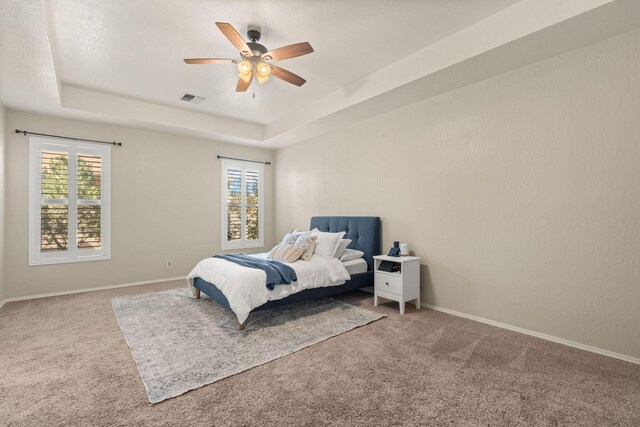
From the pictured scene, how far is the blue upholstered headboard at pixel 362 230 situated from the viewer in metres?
4.55

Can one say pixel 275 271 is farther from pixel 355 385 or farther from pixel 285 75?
pixel 285 75

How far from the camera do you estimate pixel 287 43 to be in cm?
323

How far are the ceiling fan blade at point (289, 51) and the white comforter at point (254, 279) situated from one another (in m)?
2.13

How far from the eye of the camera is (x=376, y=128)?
15.3 feet

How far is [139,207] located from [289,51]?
394 centimetres

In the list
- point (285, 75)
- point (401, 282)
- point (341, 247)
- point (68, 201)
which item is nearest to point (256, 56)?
point (285, 75)

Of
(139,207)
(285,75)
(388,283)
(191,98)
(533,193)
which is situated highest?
(191,98)

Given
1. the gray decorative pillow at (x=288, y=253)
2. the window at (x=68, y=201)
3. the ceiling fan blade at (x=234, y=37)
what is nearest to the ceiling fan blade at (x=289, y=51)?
the ceiling fan blade at (x=234, y=37)

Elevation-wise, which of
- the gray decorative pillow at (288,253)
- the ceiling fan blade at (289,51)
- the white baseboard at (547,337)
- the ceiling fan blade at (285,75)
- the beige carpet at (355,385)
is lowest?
the beige carpet at (355,385)

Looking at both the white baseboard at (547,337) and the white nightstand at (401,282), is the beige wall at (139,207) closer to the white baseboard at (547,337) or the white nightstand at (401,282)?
the white nightstand at (401,282)

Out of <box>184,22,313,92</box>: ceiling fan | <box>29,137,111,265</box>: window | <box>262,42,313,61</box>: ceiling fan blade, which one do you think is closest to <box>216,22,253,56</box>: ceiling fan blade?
<box>184,22,313,92</box>: ceiling fan

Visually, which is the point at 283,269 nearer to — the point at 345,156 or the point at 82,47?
the point at 345,156

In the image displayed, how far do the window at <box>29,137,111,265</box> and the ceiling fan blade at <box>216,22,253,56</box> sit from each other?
3.45m

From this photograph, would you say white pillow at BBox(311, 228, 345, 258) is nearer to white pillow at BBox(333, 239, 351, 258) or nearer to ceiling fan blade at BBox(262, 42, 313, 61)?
white pillow at BBox(333, 239, 351, 258)
